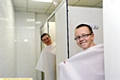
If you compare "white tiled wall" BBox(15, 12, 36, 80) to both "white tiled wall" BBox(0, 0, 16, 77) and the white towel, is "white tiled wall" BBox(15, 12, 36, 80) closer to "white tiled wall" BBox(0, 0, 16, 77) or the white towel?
"white tiled wall" BBox(0, 0, 16, 77)

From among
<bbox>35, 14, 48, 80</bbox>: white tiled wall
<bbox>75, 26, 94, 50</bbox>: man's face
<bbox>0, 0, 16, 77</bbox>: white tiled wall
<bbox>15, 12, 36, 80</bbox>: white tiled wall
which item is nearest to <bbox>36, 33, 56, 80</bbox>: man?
<bbox>0, 0, 16, 77</bbox>: white tiled wall

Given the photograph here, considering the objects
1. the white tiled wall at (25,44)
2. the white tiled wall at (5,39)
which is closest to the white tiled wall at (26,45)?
the white tiled wall at (25,44)

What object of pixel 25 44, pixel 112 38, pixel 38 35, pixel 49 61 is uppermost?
pixel 38 35

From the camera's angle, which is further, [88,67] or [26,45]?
[26,45]

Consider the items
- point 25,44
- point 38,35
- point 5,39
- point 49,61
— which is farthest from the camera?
point 38,35

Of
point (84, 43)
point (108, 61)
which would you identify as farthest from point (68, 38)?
point (108, 61)

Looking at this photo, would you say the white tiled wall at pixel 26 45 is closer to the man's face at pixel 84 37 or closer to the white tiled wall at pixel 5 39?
the white tiled wall at pixel 5 39

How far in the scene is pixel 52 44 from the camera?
10.4ft

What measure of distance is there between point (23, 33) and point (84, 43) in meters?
3.53

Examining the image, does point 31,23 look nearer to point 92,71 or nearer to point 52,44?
point 52,44

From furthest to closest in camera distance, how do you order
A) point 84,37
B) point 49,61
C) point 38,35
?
point 38,35 < point 49,61 < point 84,37

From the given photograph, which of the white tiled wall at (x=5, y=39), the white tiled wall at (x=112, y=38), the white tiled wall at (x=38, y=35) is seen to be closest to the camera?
the white tiled wall at (x=112, y=38)

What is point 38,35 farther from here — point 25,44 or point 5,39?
point 5,39

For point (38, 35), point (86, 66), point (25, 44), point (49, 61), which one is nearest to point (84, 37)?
point (86, 66)
